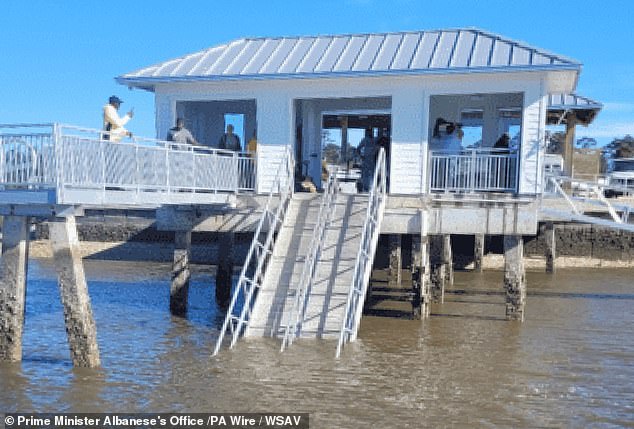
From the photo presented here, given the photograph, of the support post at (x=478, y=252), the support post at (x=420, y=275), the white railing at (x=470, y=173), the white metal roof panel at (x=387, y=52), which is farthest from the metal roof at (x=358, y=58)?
the support post at (x=478, y=252)

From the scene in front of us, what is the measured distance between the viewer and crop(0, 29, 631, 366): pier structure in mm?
8148

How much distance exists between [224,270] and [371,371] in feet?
22.6

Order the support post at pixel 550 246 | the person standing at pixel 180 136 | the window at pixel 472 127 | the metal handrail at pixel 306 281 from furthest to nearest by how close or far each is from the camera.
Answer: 1. the support post at pixel 550 246
2. the window at pixel 472 127
3. the person standing at pixel 180 136
4. the metal handrail at pixel 306 281

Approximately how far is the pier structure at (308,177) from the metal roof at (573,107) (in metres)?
5.31

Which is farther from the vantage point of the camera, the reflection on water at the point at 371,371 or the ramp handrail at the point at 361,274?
the ramp handrail at the point at 361,274

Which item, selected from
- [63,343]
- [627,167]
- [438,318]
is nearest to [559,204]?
[438,318]

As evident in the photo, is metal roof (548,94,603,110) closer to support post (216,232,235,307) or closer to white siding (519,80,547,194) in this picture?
white siding (519,80,547,194)

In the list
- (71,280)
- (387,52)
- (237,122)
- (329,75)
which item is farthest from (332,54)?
(71,280)

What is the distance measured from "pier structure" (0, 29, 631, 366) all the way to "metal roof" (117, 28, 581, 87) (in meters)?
0.05

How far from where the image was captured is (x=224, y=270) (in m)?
14.3

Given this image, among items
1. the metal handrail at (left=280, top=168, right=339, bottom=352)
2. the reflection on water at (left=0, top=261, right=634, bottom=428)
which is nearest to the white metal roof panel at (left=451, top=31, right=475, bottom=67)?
the metal handrail at (left=280, top=168, right=339, bottom=352)

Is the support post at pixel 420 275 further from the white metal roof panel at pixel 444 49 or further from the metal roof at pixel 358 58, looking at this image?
the white metal roof panel at pixel 444 49

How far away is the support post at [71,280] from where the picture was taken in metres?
7.74

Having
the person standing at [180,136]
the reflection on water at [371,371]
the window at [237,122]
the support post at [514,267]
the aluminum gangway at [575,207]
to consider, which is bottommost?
the reflection on water at [371,371]
